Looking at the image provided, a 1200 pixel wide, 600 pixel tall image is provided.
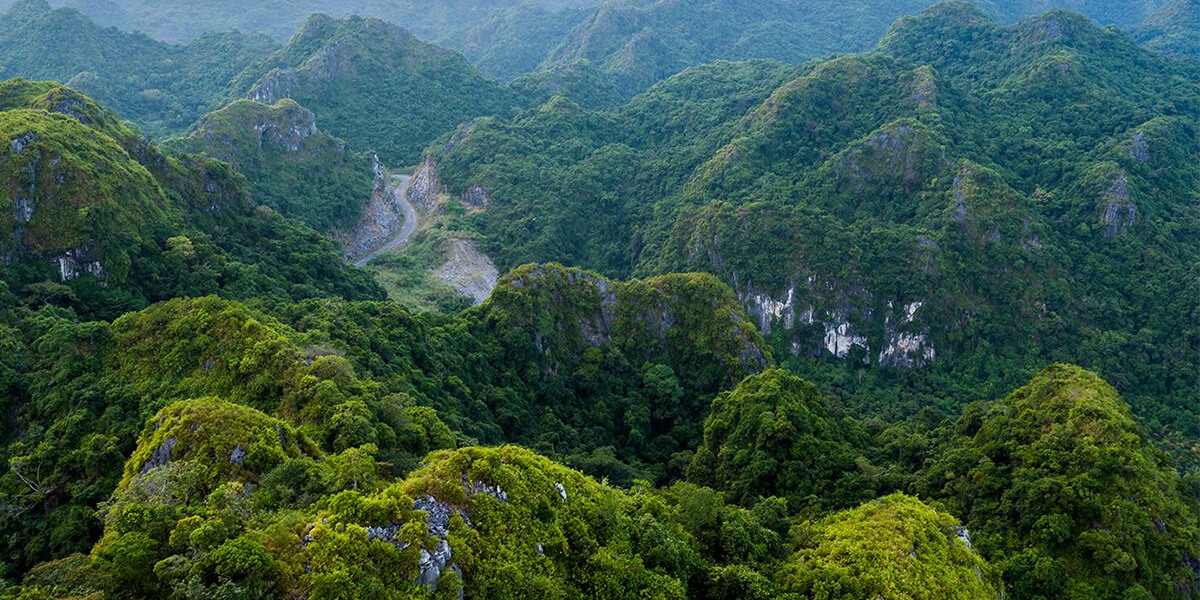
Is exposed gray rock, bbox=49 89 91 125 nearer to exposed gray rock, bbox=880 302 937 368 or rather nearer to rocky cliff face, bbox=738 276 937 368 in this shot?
rocky cliff face, bbox=738 276 937 368

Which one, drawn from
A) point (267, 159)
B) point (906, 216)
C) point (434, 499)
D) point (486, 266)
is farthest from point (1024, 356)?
point (267, 159)

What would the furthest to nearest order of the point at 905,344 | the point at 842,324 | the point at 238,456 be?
1. the point at 842,324
2. the point at 905,344
3. the point at 238,456

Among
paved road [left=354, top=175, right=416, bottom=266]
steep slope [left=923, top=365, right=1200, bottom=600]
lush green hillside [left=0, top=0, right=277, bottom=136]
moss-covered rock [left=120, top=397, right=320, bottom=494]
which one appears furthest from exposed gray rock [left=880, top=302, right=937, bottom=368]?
lush green hillside [left=0, top=0, right=277, bottom=136]

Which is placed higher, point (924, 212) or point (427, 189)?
point (427, 189)

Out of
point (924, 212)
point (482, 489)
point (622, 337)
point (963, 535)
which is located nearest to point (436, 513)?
point (482, 489)

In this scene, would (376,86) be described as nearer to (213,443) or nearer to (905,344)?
(905,344)

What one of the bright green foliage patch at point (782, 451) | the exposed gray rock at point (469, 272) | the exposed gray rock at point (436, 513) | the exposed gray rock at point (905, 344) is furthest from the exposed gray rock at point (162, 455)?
the exposed gray rock at point (905, 344)

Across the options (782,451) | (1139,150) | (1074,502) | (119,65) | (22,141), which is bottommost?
(1139,150)
